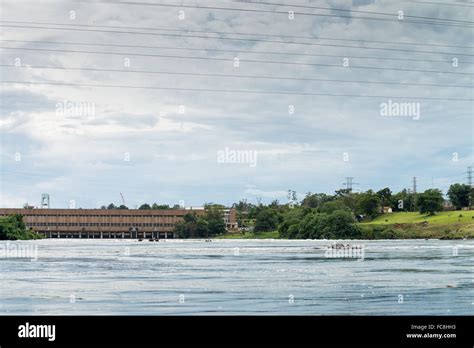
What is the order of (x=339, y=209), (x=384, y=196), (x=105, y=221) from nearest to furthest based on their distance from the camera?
1. (x=105, y=221)
2. (x=339, y=209)
3. (x=384, y=196)

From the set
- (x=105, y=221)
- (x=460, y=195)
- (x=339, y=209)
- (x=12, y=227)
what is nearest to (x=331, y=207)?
(x=339, y=209)

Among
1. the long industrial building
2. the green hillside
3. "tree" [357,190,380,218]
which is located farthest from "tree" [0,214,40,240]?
"tree" [357,190,380,218]

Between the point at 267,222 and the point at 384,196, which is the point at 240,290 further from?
the point at 384,196

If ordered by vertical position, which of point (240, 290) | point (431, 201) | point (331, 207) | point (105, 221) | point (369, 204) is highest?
point (431, 201)

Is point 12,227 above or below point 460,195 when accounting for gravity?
below

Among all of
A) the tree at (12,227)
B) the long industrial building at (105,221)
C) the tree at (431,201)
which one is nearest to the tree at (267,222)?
the long industrial building at (105,221)
